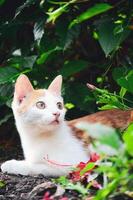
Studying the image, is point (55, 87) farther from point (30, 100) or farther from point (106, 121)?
point (106, 121)

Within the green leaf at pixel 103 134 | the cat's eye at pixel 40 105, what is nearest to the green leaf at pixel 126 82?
the cat's eye at pixel 40 105

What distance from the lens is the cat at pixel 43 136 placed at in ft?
9.91

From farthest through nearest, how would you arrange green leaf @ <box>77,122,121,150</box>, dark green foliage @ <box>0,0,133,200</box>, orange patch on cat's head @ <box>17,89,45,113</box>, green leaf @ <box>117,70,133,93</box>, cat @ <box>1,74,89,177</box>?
dark green foliage @ <box>0,0,133,200</box>
orange patch on cat's head @ <box>17,89,45,113</box>
cat @ <box>1,74,89,177</box>
green leaf @ <box>117,70,133,93</box>
green leaf @ <box>77,122,121,150</box>

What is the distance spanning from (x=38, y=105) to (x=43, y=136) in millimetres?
189

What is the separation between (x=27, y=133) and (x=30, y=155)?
0.43ft

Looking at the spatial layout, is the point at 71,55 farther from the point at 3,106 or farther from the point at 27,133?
the point at 27,133

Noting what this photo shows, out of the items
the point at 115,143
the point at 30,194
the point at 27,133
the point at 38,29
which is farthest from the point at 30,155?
the point at 115,143

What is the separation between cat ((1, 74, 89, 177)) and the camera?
9.91 feet

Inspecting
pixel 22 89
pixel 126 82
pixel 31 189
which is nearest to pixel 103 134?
pixel 31 189

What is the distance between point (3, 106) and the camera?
4289 millimetres

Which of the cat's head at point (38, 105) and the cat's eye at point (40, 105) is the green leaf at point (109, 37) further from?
the cat's eye at point (40, 105)

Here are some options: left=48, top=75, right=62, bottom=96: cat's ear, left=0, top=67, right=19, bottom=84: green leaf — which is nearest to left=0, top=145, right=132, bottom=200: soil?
left=48, top=75, right=62, bottom=96: cat's ear

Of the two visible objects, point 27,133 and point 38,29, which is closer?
point 27,133

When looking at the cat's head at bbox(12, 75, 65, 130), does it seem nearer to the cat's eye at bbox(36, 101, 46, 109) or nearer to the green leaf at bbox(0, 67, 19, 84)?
the cat's eye at bbox(36, 101, 46, 109)
